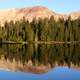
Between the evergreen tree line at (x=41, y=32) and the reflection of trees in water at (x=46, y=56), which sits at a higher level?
the evergreen tree line at (x=41, y=32)

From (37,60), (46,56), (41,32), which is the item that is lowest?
(46,56)

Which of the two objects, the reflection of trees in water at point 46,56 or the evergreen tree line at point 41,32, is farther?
the evergreen tree line at point 41,32

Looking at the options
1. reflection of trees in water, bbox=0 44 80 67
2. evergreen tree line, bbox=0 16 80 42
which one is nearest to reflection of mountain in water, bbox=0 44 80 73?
reflection of trees in water, bbox=0 44 80 67

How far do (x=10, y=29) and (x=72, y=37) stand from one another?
79.2ft

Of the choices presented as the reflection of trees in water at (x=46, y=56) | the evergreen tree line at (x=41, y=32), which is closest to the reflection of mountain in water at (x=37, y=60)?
the reflection of trees in water at (x=46, y=56)

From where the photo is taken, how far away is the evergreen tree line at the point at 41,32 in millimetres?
135125

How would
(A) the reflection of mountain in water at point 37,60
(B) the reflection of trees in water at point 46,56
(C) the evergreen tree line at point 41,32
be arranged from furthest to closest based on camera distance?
(C) the evergreen tree line at point 41,32 → (B) the reflection of trees in water at point 46,56 → (A) the reflection of mountain in water at point 37,60

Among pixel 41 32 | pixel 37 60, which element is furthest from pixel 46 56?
pixel 41 32

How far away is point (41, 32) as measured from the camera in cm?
13688

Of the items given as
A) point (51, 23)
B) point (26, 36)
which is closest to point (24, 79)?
point (26, 36)

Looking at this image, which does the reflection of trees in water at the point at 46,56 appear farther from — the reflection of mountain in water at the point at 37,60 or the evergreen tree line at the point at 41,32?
the evergreen tree line at the point at 41,32

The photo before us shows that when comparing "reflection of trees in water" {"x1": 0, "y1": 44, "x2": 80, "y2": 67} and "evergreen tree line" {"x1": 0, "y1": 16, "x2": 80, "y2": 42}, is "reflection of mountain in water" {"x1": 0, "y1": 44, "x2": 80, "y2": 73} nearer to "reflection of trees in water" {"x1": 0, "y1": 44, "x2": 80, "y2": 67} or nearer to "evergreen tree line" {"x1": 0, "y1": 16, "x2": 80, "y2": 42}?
"reflection of trees in water" {"x1": 0, "y1": 44, "x2": 80, "y2": 67}

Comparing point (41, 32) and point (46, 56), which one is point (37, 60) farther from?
point (41, 32)

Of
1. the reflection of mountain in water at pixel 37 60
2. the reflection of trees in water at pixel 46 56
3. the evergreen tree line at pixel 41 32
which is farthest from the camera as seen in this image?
the evergreen tree line at pixel 41 32
